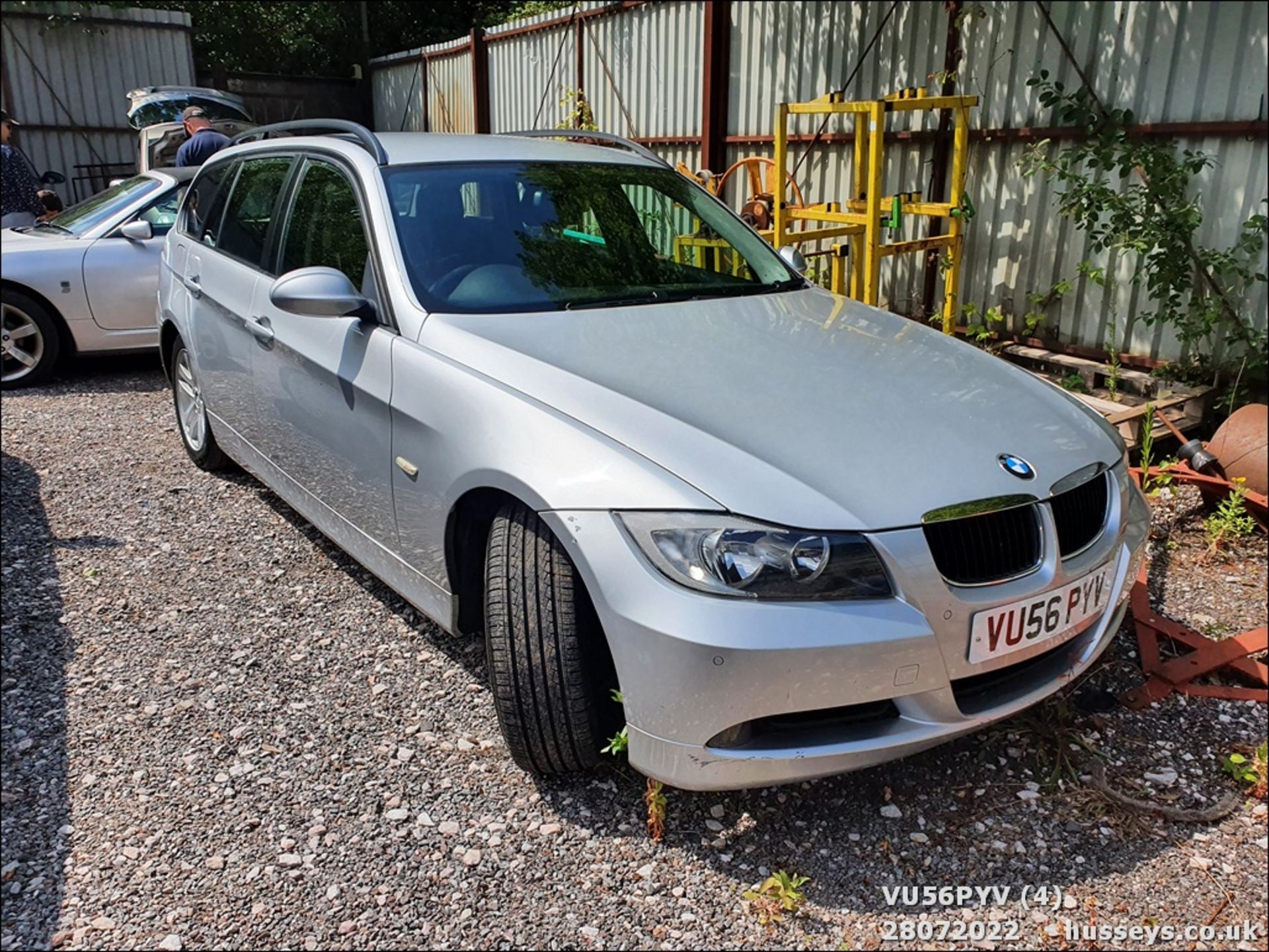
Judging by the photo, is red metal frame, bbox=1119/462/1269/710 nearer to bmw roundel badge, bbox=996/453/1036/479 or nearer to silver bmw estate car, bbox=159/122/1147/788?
silver bmw estate car, bbox=159/122/1147/788

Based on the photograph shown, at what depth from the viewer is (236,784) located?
8.82 feet

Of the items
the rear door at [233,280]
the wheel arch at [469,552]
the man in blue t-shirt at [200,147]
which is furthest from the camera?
the man in blue t-shirt at [200,147]

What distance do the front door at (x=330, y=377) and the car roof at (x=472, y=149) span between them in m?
0.20

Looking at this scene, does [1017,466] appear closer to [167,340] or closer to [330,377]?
[330,377]

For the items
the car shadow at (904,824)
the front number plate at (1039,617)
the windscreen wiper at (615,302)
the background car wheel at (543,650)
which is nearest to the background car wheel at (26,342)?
the windscreen wiper at (615,302)

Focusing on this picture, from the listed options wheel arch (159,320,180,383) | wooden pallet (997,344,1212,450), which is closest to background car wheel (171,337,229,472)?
wheel arch (159,320,180,383)

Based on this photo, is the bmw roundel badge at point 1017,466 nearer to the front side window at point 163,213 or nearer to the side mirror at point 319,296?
the side mirror at point 319,296

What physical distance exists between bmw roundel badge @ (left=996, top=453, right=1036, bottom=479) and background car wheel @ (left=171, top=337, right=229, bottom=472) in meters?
3.68

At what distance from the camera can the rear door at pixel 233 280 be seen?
3.97 metres

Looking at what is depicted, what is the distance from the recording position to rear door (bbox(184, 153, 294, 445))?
3967 millimetres

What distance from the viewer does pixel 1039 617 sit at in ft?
7.77

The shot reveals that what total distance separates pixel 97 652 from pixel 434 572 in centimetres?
137

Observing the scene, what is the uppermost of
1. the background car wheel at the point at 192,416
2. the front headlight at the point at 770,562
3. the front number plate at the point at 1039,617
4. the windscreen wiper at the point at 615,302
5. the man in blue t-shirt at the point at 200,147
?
the man in blue t-shirt at the point at 200,147

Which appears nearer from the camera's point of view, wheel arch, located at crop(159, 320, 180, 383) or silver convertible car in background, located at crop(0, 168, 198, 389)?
wheel arch, located at crop(159, 320, 180, 383)
